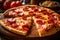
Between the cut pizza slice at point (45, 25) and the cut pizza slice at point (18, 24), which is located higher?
the cut pizza slice at point (18, 24)

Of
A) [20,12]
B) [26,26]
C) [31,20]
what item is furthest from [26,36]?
[20,12]

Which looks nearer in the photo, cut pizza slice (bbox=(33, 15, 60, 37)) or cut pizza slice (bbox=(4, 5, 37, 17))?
cut pizza slice (bbox=(33, 15, 60, 37))

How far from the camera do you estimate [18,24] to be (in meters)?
1.25

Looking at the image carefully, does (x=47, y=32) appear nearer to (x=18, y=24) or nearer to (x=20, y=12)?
(x=18, y=24)

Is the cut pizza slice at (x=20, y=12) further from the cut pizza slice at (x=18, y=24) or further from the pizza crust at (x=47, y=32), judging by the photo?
the pizza crust at (x=47, y=32)

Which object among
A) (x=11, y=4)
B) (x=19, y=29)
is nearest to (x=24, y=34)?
(x=19, y=29)

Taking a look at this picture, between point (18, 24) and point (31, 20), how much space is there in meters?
0.15

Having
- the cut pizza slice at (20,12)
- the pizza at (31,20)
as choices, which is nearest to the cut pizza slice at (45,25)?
the pizza at (31,20)

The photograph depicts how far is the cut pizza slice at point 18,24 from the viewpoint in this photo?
1154 millimetres

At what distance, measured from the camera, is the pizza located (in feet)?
3.87

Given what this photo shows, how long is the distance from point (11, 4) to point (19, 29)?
58 centimetres

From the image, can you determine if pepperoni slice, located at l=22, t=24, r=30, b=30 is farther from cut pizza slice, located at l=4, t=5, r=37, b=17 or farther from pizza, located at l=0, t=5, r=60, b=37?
cut pizza slice, located at l=4, t=5, r=37, b=17

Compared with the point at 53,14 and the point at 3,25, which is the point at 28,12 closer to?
the point at 53,14

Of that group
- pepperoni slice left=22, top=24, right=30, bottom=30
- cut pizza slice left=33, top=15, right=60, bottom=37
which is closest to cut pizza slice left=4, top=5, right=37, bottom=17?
cut pizza slice left=33, top=15, right=60, bottom=37
